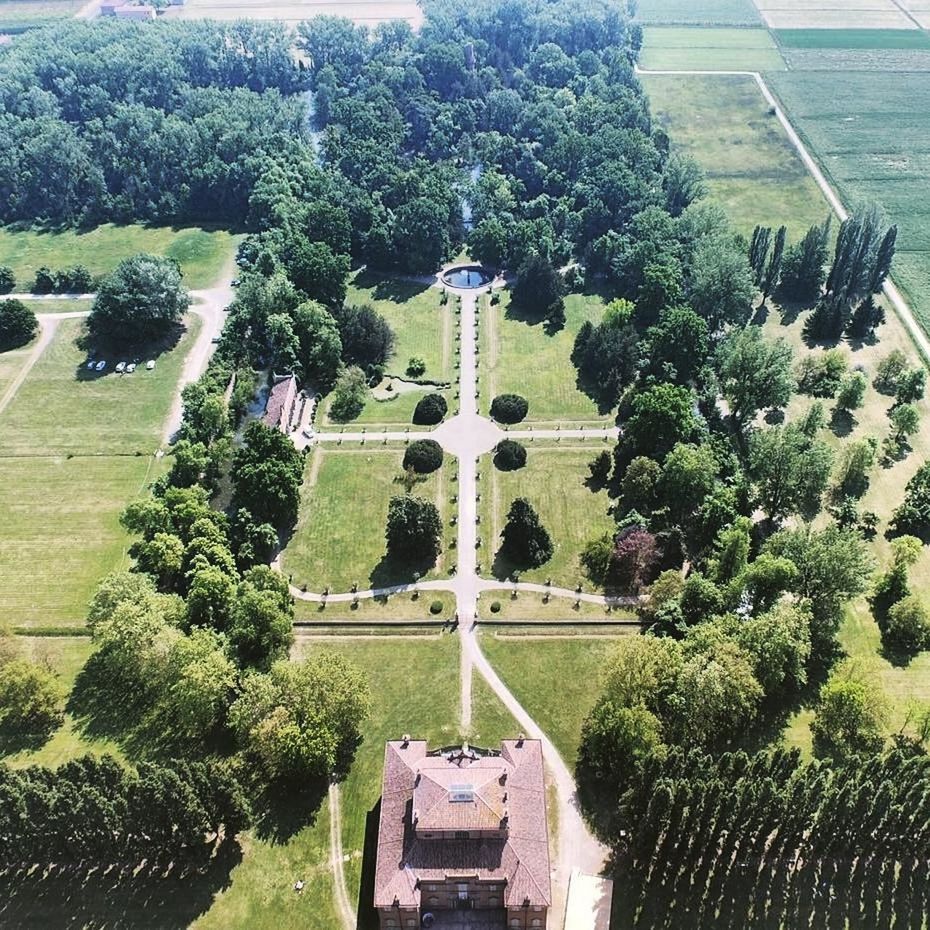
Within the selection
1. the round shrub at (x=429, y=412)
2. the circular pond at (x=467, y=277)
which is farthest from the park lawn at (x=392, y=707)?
the circular pond at (x=467, y=277)

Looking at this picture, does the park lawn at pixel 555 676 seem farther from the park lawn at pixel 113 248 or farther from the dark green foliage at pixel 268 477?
the park lawn at pixel 113 248

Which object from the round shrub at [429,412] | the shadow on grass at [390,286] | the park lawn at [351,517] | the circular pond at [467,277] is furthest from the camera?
the circular pond at [467,277]

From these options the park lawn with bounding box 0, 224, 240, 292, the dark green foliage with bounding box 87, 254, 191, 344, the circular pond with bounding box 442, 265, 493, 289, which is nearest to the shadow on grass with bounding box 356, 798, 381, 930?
the dark green foliage with bounding box 87, 254, 191, 344

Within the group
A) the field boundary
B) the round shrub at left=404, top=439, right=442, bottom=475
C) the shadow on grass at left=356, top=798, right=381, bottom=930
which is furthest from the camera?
the field boundary

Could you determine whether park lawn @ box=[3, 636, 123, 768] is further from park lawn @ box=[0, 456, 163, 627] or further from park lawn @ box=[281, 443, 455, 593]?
park lawn @ box=[281, 443, 455, 593]

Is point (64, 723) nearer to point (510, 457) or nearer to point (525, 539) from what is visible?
point (525, 539)

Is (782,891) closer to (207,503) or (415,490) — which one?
(415,490)

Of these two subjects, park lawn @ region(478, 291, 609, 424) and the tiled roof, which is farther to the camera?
park lawn @ region(478, 291, 609, 424)
